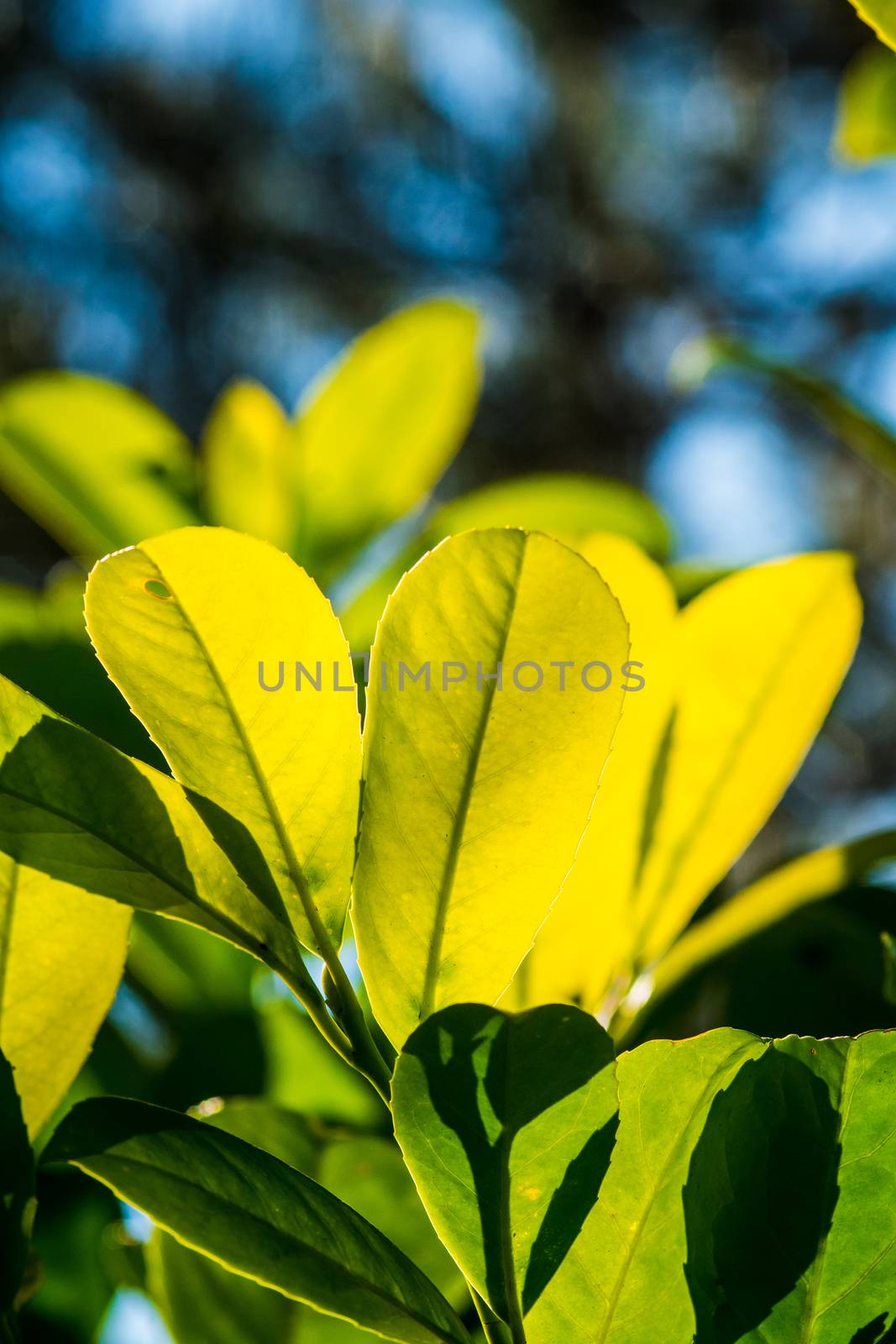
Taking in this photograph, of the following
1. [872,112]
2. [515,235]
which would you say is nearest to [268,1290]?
[872,112]

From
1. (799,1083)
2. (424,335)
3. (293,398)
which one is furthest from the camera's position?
(293,398)

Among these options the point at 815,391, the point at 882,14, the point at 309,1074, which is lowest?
the point at 309,1074

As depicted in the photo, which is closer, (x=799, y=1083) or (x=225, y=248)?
(x=799, y=1083)

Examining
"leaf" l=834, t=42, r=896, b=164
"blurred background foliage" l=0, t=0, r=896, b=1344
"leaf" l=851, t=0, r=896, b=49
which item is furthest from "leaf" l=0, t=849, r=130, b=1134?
"blurred background foliage" l=0, t=0, r=896, b=1344

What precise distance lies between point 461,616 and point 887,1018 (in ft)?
1.14

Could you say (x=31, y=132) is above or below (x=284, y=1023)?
above

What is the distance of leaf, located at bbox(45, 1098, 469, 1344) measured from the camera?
27cm

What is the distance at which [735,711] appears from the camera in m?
0.47

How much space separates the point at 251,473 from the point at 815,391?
39 centimetres

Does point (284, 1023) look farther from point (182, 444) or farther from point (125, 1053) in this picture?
point (182, 444)

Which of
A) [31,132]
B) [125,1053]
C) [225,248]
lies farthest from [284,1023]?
[31,132]

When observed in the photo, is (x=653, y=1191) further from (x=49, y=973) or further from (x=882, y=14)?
(x=882, y=14)

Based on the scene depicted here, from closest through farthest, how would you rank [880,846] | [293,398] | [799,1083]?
1. [799,1083]
2. [880,846]
3. [293,398]

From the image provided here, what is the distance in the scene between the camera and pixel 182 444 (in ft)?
2.68
